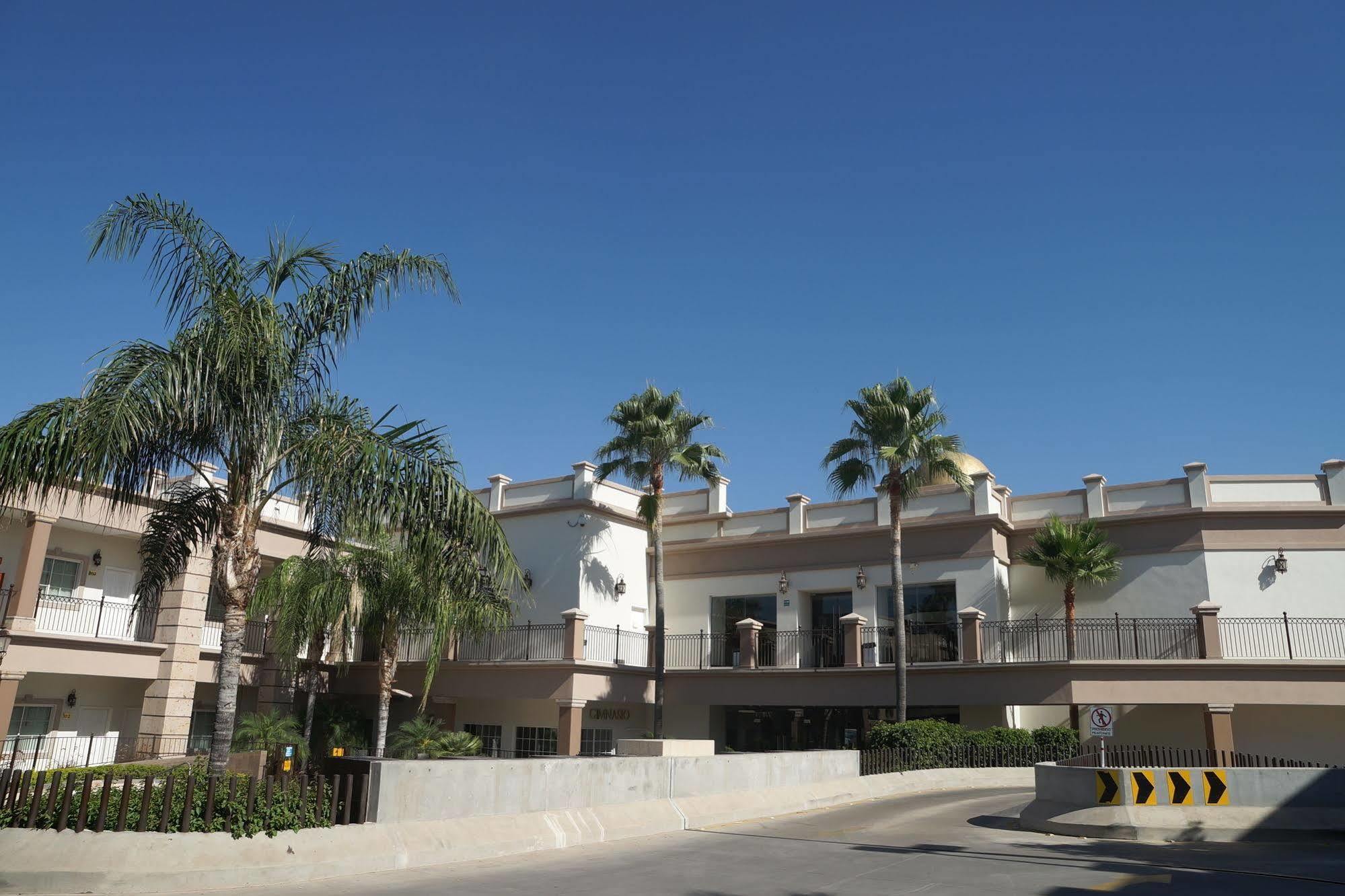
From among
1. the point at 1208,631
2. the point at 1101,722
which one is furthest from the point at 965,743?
the point at 1101,722

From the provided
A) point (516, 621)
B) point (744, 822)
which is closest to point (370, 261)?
point (744, 822)

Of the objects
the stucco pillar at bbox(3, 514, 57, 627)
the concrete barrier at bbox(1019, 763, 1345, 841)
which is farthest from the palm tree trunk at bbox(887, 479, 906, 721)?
the stucco pillar at bbox(3, 514, 57, 627)

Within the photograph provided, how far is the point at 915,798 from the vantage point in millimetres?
20969

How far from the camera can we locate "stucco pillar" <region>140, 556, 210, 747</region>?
25.0 meters

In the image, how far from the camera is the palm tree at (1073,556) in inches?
1045

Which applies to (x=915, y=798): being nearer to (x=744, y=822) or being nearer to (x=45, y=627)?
(x=744, y=822)

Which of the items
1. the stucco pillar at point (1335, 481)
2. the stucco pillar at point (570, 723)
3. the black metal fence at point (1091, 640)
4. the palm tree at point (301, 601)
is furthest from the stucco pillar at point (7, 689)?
the stucco pillar at point (1335, 481)

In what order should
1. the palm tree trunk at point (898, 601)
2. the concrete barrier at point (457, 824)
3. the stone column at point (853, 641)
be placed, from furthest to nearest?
the stone column at point (853, 641)
the palm tree trunk at point (898, 601)
the concrete barrier at point (457, 824)

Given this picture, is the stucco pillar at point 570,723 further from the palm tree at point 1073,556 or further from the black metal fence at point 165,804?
the black metal fence at point 165,804

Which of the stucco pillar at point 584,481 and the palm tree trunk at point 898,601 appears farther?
the stucco pillar at point 584,481

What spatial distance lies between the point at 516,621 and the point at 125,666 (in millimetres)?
10281

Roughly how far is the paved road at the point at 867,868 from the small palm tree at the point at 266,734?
42.9 ft

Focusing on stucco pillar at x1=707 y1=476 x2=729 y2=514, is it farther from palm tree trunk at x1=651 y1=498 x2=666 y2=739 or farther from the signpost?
the signpost

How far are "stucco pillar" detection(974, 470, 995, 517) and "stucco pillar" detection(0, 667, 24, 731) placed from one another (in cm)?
2355
